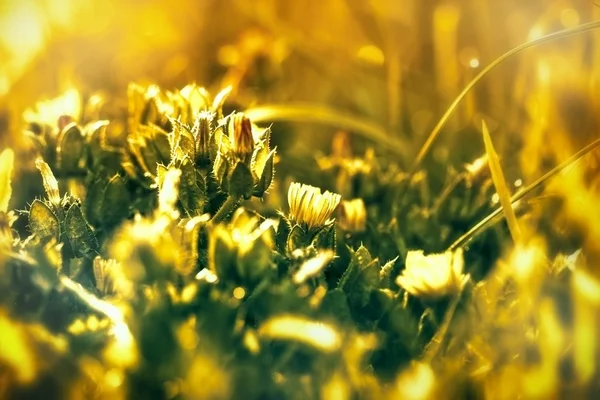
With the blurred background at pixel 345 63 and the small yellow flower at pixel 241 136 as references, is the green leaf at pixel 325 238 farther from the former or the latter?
the blurred background at pixel 345 63

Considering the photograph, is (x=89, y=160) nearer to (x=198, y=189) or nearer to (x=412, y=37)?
(x=198, y=189)

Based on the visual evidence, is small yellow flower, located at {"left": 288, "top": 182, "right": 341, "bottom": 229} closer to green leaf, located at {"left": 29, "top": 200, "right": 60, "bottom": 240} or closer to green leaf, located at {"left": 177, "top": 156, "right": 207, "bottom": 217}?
green leaf, located at {"left": 177, "top": 156, "right": 207, "bottom": 217}

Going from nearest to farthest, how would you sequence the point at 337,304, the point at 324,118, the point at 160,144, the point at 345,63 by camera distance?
the point at 337,304, the point at 160,144, the point at 324,118, the point at 345,63

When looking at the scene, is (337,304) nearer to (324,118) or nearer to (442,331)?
(442,331)

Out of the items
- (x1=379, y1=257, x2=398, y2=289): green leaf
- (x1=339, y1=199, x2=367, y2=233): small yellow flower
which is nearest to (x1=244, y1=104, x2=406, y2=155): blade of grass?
(x1=339, y1=199, x2=367, y2=233): small yellow flower

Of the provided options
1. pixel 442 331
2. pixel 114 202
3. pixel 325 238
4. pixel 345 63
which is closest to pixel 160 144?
pixel 114 202

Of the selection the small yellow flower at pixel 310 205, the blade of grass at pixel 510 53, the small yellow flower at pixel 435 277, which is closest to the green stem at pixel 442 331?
the small yellow flower at pixel 435 277
